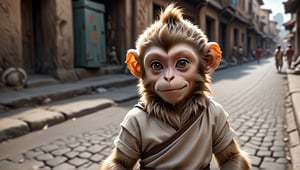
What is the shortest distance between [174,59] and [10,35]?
5897mm

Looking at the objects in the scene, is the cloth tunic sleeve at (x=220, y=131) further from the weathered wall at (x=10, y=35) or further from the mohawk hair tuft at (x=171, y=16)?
the weathered wall at (x=10, y=35)

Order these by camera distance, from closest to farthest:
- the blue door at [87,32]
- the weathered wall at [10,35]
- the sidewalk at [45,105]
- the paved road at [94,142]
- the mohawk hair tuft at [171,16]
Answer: the mohawk hair tuft at [171,16] < the paved road at [94,142] < the sidewalk at [45,105] < the weathered wall at [10,35] < the blue door at [87,32]

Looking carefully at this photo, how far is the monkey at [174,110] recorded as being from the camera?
1.34 metres

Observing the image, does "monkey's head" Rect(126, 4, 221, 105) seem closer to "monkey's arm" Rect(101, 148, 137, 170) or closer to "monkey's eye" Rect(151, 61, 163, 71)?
"monkey's eye" Rect(151, 61, 163, 71)

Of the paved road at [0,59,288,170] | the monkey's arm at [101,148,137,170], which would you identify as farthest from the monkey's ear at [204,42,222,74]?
the paved road at [0,59,288,170]

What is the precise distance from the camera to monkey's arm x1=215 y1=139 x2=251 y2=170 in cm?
146

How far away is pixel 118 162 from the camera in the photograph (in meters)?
1.40

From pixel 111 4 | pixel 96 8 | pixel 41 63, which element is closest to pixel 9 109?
pixel 41 63

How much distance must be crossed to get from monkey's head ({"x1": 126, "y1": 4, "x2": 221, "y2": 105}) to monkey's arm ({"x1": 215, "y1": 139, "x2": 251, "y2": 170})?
1.14ft

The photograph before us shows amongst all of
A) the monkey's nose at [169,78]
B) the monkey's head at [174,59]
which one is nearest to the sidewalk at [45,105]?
the monkey's head at [174,59]

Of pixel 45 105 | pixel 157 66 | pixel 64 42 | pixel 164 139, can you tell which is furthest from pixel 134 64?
pixel 64 42

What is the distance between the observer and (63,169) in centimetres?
268

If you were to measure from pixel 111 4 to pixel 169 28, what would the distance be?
9.74 meters

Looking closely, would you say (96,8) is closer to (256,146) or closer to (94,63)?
(94,63)
